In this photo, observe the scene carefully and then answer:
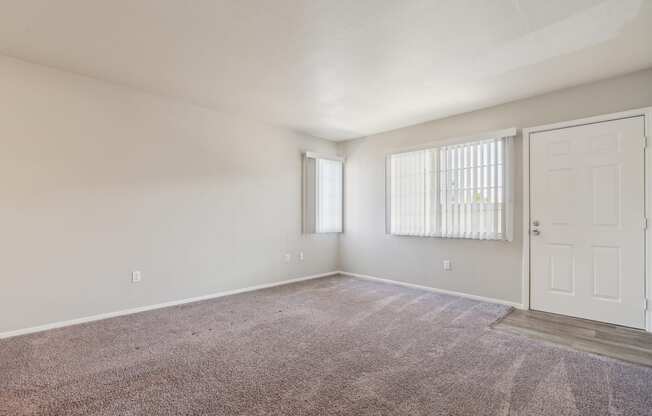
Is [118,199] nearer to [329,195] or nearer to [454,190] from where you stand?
[329,195]

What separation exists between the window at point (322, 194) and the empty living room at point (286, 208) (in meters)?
0.46

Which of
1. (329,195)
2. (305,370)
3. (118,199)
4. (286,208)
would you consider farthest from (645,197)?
(118,199)

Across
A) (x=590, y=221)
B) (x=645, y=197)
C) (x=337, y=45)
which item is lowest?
(x=590, y=221)

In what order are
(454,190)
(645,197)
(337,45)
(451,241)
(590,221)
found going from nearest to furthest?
(337,45) < (645,197) < (590,221) < (454,190) < (451,241)

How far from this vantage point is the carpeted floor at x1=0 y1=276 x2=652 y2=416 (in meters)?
1.87

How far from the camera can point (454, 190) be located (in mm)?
4316

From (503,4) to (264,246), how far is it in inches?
155

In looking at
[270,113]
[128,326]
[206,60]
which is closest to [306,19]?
[206,60]

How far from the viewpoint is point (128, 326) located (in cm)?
312

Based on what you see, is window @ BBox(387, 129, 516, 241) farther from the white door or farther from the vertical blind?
the vertical blind

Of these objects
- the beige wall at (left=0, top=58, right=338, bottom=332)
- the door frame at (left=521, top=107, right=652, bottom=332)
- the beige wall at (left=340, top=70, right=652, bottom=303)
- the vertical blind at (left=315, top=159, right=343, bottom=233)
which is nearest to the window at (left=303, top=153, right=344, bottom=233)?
the vertical blind at (left=315, top=159, right=343, bottom=233)

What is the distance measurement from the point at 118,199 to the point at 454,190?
410 centimetres

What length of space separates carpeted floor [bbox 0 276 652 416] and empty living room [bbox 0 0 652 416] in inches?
0.8

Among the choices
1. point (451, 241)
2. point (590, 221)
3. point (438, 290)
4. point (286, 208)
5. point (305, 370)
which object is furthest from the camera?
point (286, 208)
